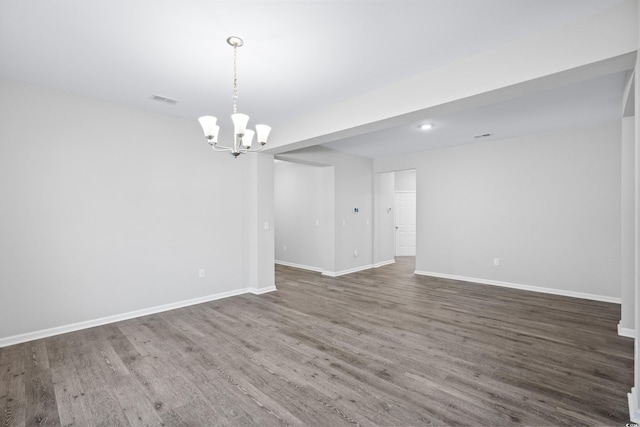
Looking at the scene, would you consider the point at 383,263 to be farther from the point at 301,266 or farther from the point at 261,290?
the point at 261,290

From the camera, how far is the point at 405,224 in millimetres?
9672

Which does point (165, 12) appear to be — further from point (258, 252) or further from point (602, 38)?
point (258, 252)

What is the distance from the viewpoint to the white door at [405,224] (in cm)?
965

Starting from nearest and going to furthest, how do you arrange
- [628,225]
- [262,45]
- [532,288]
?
[262,45] → [628,225] → [532,288]

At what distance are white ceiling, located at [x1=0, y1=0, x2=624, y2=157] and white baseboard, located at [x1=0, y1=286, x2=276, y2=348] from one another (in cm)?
270

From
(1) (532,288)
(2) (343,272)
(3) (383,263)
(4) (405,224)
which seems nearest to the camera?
(1) (532,288)

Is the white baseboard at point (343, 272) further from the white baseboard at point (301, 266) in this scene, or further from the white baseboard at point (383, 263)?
the white baseboard at point (301, 266)

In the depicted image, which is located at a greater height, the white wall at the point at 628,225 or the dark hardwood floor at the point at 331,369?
the white wall at the point at 628,225

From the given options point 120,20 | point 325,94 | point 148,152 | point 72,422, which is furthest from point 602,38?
point 148,152

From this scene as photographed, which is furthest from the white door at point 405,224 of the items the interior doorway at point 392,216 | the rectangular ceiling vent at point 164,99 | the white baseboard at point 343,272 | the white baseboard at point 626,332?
the rectangular ceiling vent at point 164,99

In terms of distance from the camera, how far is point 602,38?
2115mm

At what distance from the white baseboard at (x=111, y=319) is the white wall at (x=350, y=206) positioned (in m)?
2.22

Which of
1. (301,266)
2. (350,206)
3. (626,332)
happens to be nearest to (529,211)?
(626,332)

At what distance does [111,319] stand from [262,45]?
12.1 feet
